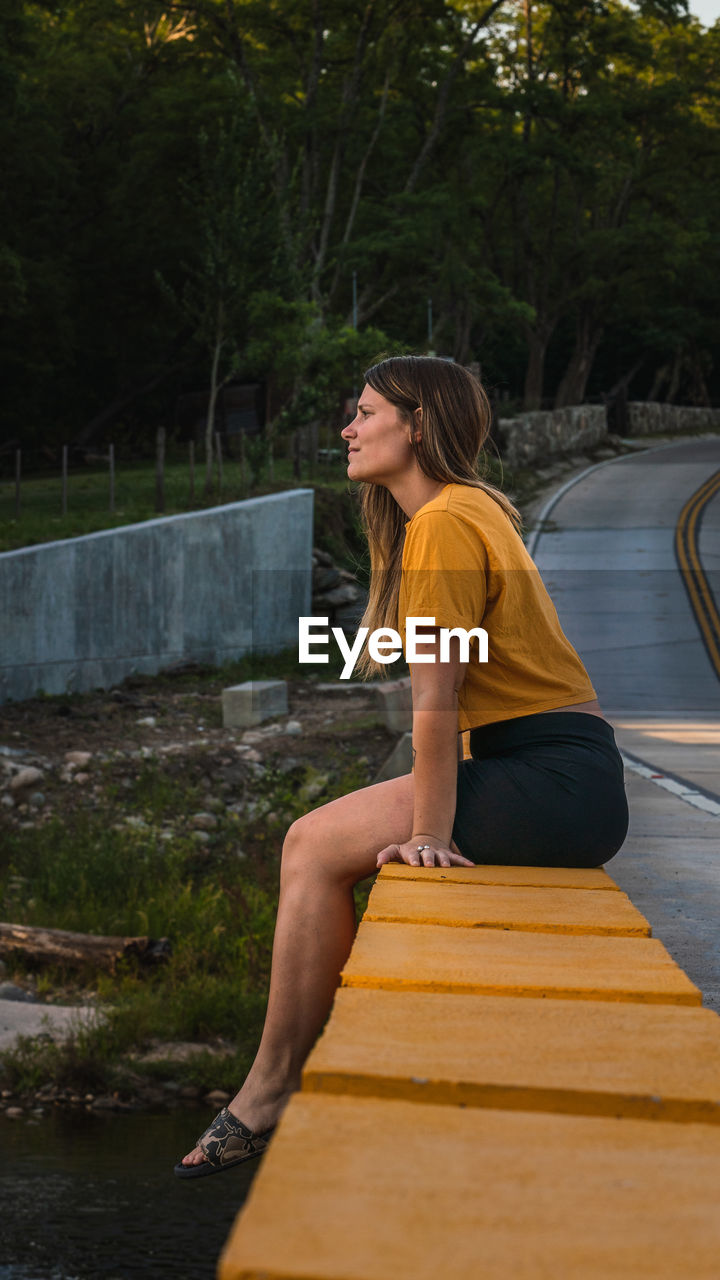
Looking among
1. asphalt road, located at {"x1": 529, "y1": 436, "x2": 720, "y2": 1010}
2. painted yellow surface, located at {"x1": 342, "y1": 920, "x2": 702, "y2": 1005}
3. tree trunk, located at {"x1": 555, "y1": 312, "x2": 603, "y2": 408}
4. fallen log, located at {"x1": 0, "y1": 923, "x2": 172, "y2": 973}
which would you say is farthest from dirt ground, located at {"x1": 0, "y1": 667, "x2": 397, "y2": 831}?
tree trunk, located at {"x1": 555, "y1": 312, "x2": 603, "y2": 408}

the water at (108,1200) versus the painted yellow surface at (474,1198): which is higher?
the painted yellow surface at (474,1198)

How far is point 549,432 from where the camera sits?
4019 cm

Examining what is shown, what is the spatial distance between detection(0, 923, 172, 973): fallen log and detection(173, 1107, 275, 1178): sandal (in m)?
7.43

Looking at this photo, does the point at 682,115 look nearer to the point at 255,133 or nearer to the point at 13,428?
the point at 255,133

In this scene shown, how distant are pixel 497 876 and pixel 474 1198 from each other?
163cm

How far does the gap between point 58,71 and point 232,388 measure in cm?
932

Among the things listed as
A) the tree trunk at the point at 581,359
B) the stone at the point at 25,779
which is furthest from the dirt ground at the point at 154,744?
the tree trunk at the point at 581,359

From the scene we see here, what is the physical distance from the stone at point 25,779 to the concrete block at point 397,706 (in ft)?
11.5

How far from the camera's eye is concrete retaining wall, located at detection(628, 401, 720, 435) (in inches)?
1914

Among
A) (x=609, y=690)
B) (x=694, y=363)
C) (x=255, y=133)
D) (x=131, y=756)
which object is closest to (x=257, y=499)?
(x=609, y=690)

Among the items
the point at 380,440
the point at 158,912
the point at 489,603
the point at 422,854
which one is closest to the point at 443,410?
the point at 380,440

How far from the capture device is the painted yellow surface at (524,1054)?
56.7 inches

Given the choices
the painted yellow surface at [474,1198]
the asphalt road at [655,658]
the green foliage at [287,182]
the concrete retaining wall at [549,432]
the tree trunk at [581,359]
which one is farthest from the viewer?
the tree trunk at [581,359]

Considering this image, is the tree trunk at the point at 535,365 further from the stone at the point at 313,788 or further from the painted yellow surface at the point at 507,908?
the painted yellow surface at the point at 507,908
